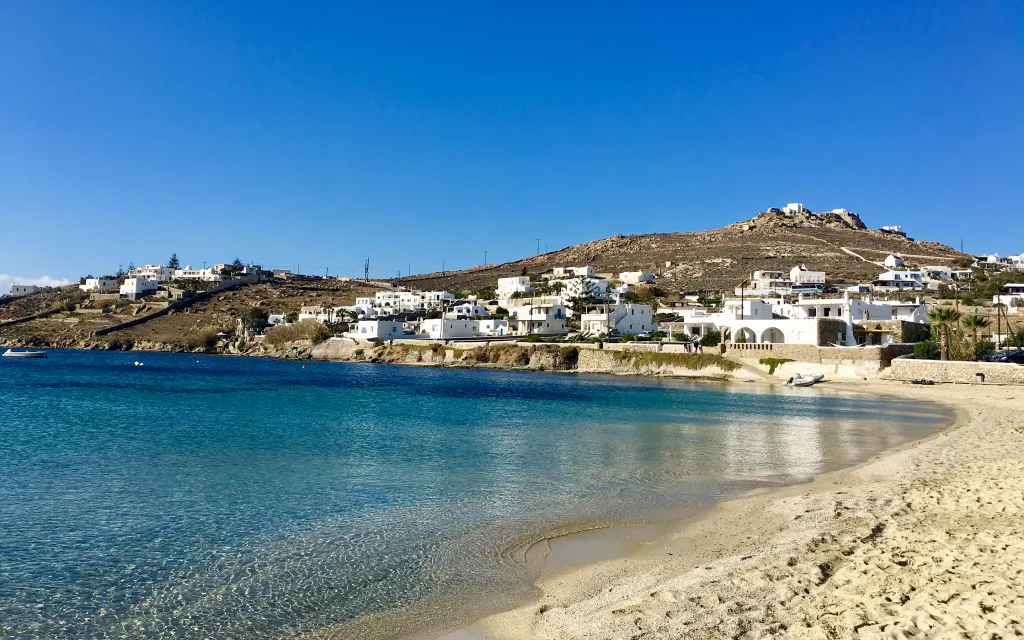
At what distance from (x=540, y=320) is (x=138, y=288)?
95.9 m

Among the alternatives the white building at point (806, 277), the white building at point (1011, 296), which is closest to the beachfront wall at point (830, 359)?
the white building at point (1011, 296)

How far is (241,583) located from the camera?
32.4ft

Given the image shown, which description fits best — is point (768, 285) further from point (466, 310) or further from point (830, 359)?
point (830, 359)


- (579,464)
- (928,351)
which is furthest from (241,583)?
(928,351)

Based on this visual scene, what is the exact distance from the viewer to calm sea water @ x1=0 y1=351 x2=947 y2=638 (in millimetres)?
9383

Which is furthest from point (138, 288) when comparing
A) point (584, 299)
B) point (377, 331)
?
point (584, 299)

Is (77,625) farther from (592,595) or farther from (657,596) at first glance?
(657,596)

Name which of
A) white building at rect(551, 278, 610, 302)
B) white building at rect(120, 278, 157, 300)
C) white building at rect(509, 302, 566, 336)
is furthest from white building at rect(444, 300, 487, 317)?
white building at rect(120, 278, 157, 300)

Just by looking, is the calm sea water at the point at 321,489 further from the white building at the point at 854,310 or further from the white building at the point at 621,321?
the white building at the point at 621,321

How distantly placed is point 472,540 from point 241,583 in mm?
3850

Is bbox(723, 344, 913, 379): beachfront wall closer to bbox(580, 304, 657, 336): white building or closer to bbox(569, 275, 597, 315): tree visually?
bbox(580, 304, 657, 336): white building

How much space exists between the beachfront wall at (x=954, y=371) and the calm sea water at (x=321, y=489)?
1281cm

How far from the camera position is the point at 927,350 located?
57000 millimetres

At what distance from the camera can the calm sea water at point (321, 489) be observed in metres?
9.38
